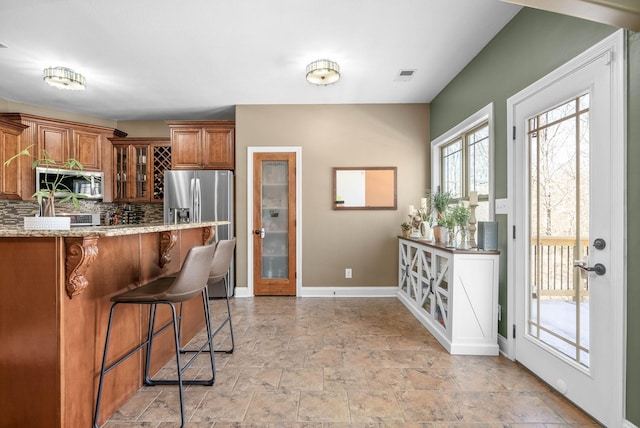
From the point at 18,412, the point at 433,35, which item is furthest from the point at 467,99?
the point at 18,412

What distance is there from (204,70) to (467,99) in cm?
282

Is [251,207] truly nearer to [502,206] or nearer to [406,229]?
[406,229]

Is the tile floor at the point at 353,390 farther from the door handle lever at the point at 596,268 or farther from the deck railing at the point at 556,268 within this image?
the door handle lever at the point at 596,268

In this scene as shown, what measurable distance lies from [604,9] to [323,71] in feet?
6.95

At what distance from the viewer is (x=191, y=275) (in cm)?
175

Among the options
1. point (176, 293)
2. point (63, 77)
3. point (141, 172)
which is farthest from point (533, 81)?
point (141, 172)

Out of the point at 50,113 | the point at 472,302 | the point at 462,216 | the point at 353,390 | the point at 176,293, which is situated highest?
the point at 50,113

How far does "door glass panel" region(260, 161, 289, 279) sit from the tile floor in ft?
4.57

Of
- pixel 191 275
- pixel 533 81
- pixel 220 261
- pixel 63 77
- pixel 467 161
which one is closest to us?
pixel 191 275

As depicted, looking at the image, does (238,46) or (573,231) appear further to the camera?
(238,46)

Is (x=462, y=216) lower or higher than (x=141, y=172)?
lower

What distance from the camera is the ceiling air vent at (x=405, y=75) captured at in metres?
3.32

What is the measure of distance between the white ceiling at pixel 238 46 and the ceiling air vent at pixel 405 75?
2.5 inches

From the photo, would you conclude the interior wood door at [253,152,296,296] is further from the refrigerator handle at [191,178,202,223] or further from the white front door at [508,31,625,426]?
the white front door at [508,31,625,426]
